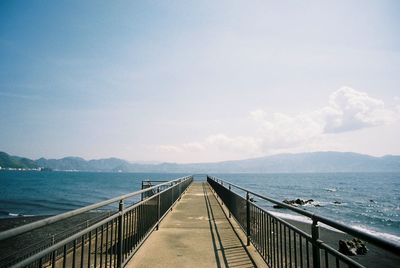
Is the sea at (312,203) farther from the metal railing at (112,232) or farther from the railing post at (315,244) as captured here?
the metal railing at (112,232)

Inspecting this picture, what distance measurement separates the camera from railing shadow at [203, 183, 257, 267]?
17.1 feet

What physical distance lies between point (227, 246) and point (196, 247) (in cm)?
77

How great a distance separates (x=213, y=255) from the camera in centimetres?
562

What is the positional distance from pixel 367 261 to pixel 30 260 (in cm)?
1791

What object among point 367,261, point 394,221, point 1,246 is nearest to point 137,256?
point 367,261

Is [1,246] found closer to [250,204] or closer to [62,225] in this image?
[62,225]

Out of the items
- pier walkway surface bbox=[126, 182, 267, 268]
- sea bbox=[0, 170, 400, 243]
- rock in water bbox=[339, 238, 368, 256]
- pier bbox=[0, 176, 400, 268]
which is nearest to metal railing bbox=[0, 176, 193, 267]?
pier bbox=[0, 176, 400, 268]

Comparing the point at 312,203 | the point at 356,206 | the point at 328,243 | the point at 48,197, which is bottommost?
the point at 48,197

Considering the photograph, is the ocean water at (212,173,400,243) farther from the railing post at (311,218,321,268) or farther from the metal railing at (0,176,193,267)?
the metal railing at (0,176,193,267)

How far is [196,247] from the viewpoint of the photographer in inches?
244

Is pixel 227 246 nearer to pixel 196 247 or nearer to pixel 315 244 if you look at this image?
pixel 196 247

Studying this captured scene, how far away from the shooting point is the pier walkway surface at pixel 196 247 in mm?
5176

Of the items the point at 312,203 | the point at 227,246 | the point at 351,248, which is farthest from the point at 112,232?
the point at 312,203

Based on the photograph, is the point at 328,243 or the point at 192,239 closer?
the point at 192,239
